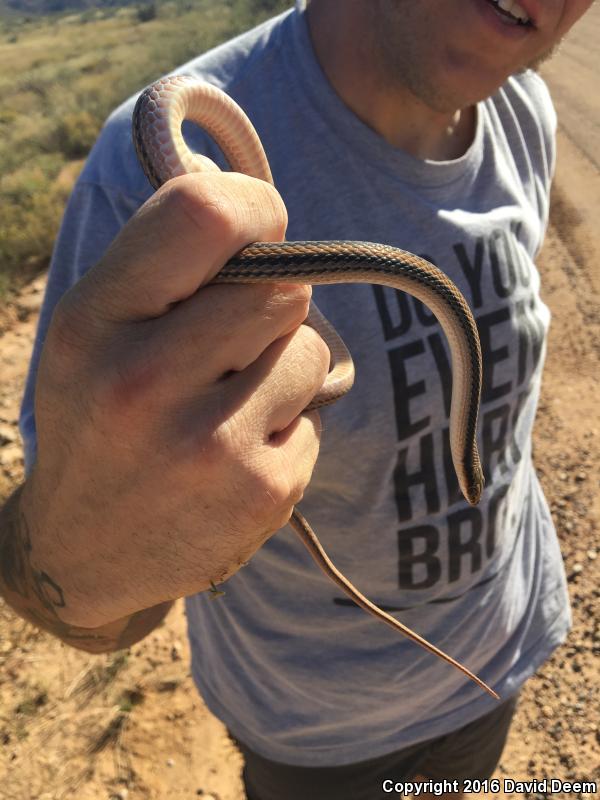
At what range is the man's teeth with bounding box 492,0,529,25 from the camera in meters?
2.22

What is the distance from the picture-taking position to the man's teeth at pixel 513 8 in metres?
2.22

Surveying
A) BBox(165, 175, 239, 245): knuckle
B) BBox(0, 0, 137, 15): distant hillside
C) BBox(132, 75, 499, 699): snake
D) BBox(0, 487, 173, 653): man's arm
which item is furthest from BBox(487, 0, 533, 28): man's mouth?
BBox(0, 0, 137, 15): distant hillside

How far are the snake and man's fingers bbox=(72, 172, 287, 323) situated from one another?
72 mm

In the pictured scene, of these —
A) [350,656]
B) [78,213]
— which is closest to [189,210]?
[78,213]

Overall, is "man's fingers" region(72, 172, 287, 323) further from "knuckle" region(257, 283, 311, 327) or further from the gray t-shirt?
the gray t-shirt

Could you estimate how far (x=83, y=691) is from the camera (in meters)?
4.42

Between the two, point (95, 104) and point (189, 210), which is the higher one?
point (189, 210)

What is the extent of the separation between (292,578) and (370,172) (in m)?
1.36

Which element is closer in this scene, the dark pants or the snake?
the snake

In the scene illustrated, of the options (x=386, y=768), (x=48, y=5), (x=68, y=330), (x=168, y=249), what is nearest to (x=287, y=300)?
(x=168, y=249)

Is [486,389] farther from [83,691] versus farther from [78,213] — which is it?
[83,691]

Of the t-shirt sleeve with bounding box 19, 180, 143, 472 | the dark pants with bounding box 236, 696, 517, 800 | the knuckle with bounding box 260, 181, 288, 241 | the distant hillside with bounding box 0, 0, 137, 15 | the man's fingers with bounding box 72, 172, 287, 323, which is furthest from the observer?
the distant hillside with bounding box 0, 0, 137, 15

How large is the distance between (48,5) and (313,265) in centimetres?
11915

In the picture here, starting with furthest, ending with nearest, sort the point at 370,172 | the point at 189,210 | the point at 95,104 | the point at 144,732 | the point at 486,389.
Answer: the point at 95,104 < the point at 144,732 < the point at 486,389 < the point at 370,172 < the point at 189,210
